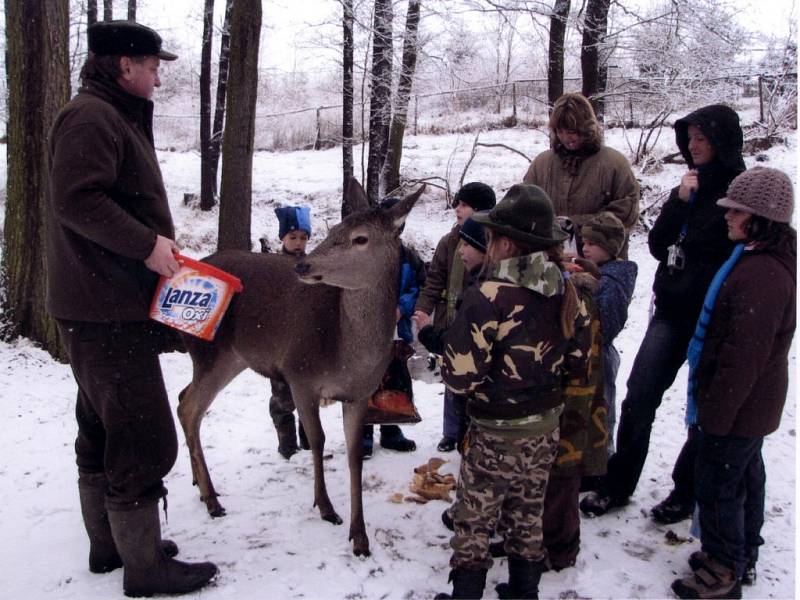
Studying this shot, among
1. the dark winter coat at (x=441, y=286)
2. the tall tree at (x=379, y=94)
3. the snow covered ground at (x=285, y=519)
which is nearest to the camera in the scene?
the snow covered ground at (x=285, y=519)

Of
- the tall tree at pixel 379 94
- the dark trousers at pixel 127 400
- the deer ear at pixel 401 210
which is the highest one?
the tall tree at pixel 379 94

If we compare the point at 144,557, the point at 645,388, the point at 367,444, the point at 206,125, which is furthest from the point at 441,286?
the point at 206,125

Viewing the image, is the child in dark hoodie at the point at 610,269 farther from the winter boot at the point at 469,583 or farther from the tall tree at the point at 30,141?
the tall tree at the point at 30,141

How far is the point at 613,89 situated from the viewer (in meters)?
17.2

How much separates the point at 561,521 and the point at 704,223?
191cm

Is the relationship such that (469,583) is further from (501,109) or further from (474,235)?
(501,109)

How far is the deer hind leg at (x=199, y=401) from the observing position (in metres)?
4.33

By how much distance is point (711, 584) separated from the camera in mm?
3279

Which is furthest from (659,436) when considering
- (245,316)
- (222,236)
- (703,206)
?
(222,236)

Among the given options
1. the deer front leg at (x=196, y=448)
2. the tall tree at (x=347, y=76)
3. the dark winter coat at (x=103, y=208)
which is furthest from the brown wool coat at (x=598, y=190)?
the tall tree at (x=347, y=76)

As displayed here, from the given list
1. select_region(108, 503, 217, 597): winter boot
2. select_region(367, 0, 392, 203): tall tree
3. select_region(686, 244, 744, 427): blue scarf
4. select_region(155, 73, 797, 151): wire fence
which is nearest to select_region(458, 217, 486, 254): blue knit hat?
select_region(686, 244, 744, 427): blue scarf

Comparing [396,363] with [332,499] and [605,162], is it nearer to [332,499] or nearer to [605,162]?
[332,499]

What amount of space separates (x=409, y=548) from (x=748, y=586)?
1.87 meters

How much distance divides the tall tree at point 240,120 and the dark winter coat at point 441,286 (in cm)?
437
